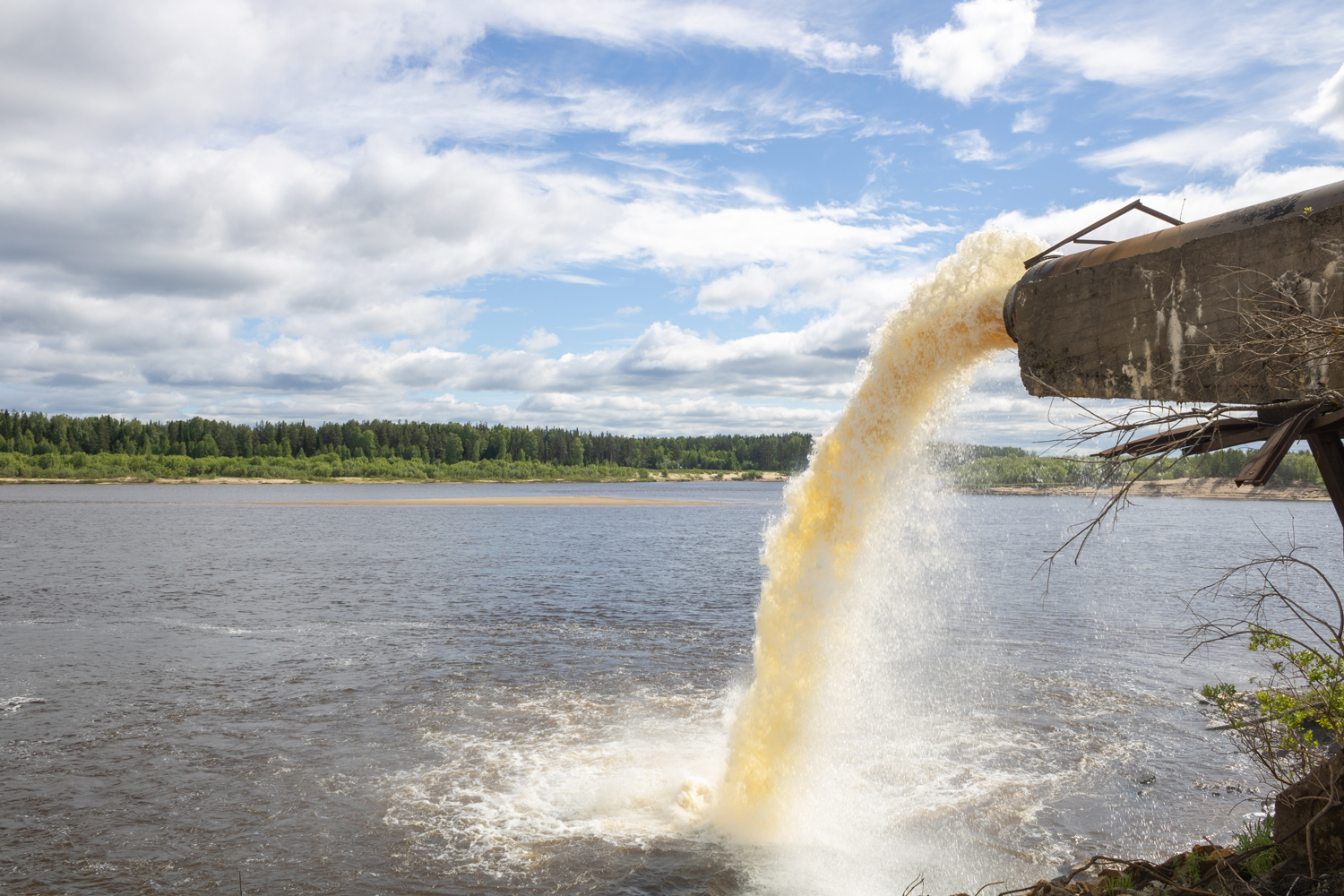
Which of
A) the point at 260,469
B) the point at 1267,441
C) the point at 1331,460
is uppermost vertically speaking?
the point at 1267,441

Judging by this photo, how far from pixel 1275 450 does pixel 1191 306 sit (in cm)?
122

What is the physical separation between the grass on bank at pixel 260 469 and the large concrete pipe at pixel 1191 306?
178754mm

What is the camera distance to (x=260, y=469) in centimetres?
16425

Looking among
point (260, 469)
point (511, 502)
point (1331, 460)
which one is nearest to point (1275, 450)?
point (1331, 460)

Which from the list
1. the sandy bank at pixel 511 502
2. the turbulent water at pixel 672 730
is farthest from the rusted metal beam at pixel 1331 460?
the sandy bank at pixel 511 502

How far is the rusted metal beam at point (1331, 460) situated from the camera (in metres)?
4.67

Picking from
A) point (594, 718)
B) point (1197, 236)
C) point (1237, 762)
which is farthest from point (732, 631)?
point (1197, 236)

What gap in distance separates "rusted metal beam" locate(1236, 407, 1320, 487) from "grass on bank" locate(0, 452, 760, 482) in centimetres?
18031

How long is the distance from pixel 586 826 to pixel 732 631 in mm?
13133

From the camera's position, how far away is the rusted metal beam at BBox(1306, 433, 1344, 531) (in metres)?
4.67

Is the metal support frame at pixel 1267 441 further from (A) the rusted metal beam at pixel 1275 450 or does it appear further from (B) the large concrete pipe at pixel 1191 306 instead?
(B) the large concrete pipe at pixel 1191 306

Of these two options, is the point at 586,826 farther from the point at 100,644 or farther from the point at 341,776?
the point at 100,644

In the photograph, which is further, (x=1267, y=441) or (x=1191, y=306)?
(x=1191, y=306)

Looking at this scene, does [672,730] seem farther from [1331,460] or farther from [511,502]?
[511,502]
